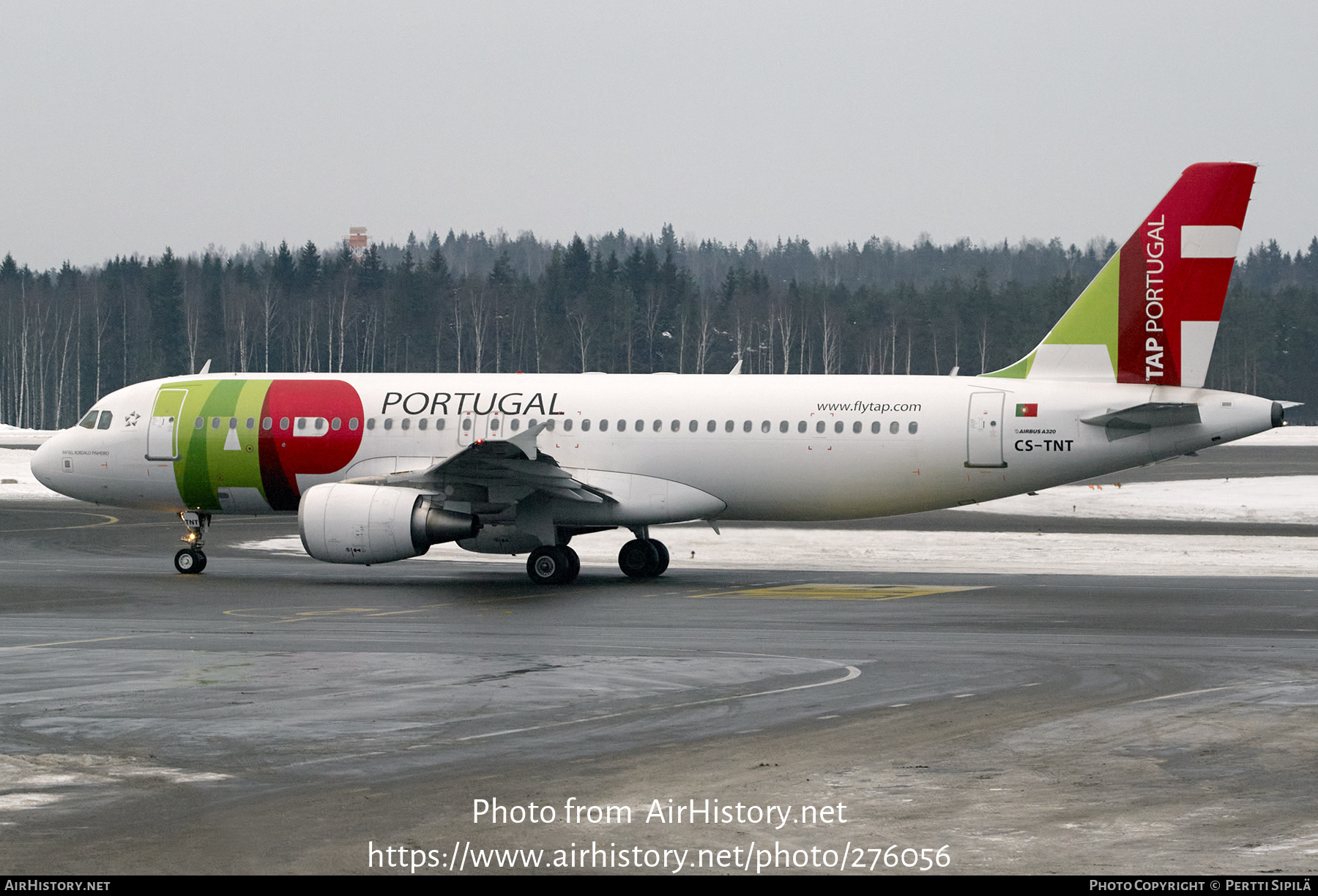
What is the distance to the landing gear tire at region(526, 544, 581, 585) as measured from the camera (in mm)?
26672

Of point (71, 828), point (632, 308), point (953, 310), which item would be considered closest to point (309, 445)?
point (71, 828)

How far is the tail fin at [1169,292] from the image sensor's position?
25641mm

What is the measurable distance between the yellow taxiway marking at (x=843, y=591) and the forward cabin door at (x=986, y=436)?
80.4 inches

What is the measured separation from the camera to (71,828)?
8.94 m

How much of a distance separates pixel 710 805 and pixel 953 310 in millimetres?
132341

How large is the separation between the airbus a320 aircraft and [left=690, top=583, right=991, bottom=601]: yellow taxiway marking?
1592 mm

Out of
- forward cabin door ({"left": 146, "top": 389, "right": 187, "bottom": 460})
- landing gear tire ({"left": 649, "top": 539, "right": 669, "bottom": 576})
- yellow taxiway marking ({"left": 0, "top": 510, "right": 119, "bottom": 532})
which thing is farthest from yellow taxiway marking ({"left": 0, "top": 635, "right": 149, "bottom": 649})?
yellow taxiway marking ({"left": 0, "top": 510, "right": 119, "bottom": 532})

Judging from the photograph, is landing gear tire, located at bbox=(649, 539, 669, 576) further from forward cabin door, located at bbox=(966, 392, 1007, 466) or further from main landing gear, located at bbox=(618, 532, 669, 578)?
forward cabin door, located at bbox=(966, 392, 1007, 466)

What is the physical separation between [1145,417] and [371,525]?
40.7ft

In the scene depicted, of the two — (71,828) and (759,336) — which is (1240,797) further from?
(759,336)

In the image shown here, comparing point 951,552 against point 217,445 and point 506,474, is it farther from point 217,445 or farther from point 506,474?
point 217,445

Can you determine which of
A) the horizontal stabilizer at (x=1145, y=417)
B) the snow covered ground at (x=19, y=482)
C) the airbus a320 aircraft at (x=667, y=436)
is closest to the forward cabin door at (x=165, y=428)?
the airbus a320 aircraft at (x=667, y=436)

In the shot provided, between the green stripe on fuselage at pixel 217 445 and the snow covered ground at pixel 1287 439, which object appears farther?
the snow covered ground at pixel 1287 439

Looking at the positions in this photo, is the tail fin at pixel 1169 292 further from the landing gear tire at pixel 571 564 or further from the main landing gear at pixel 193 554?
the main landing gear at pixel 193 554
